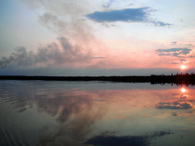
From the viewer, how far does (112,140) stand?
24.0 feet

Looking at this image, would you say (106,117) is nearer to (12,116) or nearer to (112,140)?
(112,140)

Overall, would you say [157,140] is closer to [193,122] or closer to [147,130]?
[147,130]

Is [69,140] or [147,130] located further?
[147,130]

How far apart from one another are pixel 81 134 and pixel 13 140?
266cm

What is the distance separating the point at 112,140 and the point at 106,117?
393cm

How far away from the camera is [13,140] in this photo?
7020mm

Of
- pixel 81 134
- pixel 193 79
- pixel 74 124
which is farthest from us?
pixel 193 79

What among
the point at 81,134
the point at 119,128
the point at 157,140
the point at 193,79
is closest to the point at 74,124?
the point at 81,134

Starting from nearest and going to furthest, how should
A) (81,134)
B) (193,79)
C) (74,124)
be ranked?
1. (81,134)
2. (74,124)
3. (193,79)

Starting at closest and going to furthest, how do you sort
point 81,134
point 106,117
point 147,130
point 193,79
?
1. point 81,134
2. point 147,130
3. point 106,117
4. point 193,79

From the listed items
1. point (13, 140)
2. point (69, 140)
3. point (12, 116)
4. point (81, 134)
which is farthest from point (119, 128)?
point (12, 116)

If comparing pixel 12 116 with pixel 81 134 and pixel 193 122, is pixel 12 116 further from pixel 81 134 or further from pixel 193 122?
pixel 193 122

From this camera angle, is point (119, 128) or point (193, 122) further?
point (193, 122)

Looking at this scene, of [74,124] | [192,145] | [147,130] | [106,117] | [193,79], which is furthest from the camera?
[193,79]
